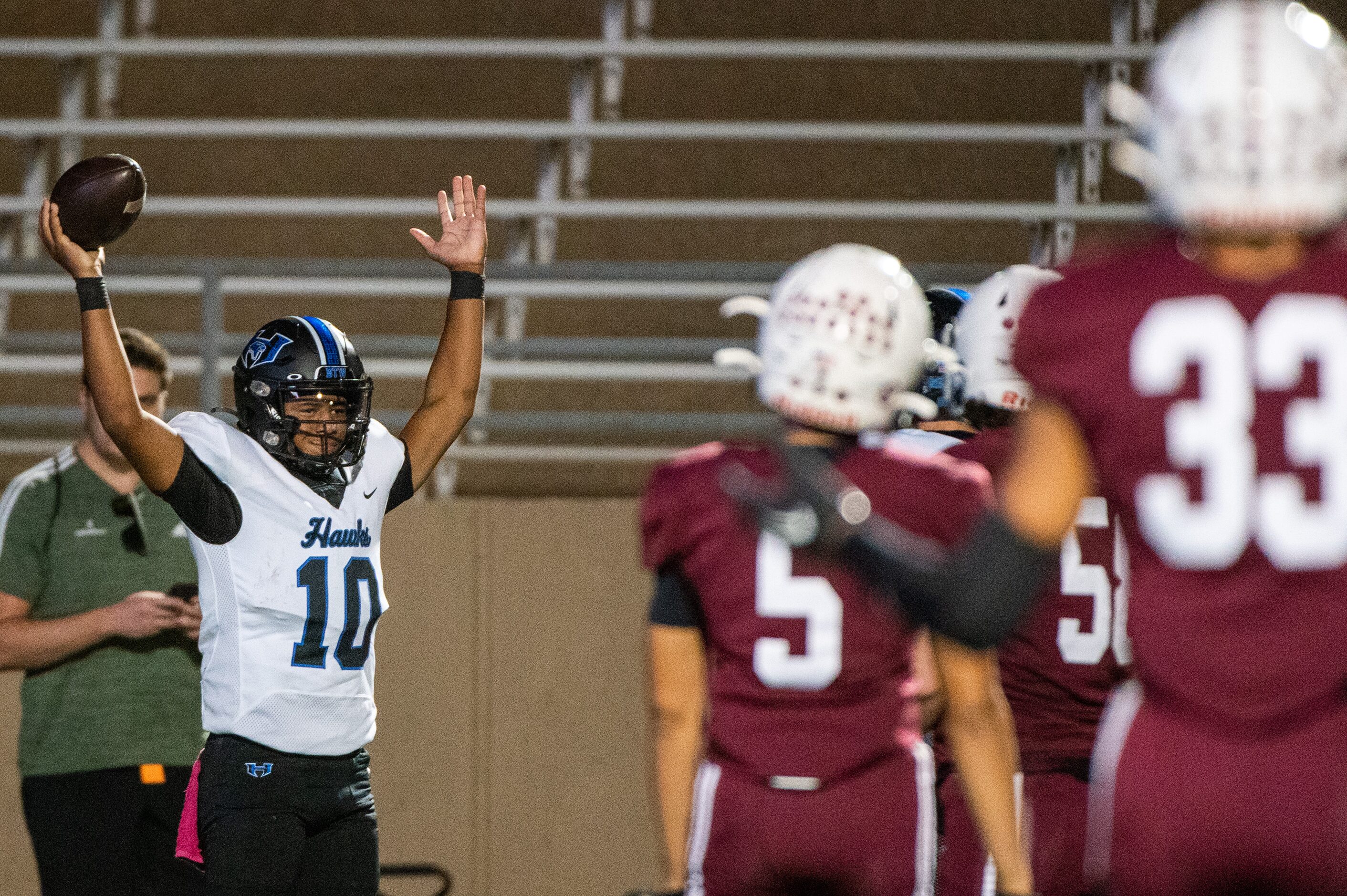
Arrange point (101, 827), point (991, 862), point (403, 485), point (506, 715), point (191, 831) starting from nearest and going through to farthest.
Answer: point (991, 862), point (191, 831), point (403, 485), point (101, 827), point (506, 715)

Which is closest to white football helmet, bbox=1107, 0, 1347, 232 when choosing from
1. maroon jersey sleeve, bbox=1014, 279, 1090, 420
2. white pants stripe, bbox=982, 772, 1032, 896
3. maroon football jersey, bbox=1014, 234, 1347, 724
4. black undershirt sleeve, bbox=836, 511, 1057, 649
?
maroon football jersey, bbox=1014, 234, 1347, 724

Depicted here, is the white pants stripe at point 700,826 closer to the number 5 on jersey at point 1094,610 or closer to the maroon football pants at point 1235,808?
the maroon football pants at point 1235,808

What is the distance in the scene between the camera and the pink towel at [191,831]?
303cm

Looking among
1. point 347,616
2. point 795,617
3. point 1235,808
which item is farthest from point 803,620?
point 347,616

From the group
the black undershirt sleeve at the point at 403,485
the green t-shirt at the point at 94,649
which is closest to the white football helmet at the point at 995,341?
the black undershirt sleeve at the point at 403,485

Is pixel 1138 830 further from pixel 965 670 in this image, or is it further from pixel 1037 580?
pixel 965 670

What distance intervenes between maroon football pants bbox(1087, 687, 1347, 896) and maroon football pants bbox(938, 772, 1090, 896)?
52.2 inches

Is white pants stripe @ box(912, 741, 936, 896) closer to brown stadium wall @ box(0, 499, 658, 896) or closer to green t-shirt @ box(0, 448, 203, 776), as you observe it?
green t-shirt @ box(0, 448, 203, 776)

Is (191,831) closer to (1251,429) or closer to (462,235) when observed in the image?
(462,235)

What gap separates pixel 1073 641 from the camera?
2992 mm

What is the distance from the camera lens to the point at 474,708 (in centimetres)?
524

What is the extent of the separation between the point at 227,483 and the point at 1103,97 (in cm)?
Answer: 424

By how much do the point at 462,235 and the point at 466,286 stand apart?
0.43 ft

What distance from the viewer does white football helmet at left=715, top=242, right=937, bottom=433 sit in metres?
2.17
